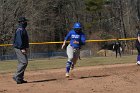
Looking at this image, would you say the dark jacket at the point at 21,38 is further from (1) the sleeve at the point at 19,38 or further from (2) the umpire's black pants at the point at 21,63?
(2) the umpire's black pants at the point at 21,63

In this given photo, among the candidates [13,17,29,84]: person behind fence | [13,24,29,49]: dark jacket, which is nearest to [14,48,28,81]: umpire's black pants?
[13,17,29,84]: person behind fence

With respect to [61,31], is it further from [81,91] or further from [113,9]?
[81,91]

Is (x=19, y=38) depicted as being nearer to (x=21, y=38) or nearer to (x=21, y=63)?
(x=21, y=38)

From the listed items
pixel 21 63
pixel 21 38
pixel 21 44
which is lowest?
pixel 21 63

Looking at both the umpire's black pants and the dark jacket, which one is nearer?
the dark jacket

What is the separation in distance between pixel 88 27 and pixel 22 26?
4630cm

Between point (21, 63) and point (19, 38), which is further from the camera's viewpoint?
point (21, 63)

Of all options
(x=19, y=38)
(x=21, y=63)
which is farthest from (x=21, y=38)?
(x=21, y=63)

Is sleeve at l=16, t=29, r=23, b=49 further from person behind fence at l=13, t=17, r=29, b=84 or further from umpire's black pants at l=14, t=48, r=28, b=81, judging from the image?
umpire's black pants at l=14, t=48, r=28, b=81

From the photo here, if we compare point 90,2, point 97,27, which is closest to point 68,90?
point 90,2

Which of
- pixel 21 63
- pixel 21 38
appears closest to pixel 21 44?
pixel 21 38

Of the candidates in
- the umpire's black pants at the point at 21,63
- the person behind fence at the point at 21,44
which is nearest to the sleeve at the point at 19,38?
the person behind fence at the point at 21,44

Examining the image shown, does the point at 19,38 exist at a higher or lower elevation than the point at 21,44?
higher

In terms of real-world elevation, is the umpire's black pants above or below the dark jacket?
below
